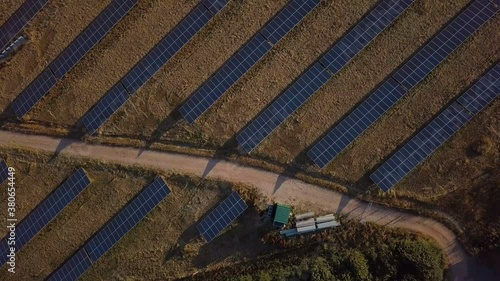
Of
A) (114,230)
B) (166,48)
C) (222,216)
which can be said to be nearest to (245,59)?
(166,48)

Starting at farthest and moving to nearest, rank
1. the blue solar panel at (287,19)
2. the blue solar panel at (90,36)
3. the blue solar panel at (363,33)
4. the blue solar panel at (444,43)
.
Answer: the blue solar panel at (90,36), the blue solar panel at (287,19), the blue solar panel at (363,33), the blue solar panel at (444,43)

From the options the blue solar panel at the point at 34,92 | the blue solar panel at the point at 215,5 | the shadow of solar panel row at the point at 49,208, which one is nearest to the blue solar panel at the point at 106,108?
the shadow of solar panel row at the point at 49,208

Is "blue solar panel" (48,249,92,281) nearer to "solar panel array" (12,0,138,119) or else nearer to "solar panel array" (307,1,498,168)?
"solar panel array" (12,0,138,119)

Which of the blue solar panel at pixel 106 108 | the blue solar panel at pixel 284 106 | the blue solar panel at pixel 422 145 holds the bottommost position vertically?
the blue solar panel at pixel 422 145

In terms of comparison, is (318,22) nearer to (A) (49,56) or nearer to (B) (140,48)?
(B) (140,48)

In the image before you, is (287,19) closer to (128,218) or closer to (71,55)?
(71,55)

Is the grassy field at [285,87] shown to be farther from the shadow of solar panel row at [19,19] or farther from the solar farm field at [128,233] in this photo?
the solar farm field at [128,233]

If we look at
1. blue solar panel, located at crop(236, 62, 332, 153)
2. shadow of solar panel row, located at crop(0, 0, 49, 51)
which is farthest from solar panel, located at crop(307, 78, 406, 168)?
shadow of solar panel row, located at crop(0, 0, 49, 51)
